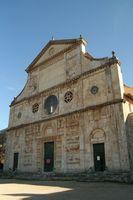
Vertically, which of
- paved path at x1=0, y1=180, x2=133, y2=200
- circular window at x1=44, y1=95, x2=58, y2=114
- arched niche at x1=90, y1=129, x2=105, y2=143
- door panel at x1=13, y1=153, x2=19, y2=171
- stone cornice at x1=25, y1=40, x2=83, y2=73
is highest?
stone cornice at x1=25, y1=40, x2=83, y2=73

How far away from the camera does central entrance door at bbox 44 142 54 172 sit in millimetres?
18047

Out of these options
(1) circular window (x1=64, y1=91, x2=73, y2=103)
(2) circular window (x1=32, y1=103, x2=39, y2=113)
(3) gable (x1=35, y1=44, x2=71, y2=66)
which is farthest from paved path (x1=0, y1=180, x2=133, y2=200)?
(3) gable (x1=35, y1=44, x2=71, y2=66)

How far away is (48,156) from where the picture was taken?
733 inches

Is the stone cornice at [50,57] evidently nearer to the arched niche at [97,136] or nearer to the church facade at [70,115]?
the church facade at [70,115]

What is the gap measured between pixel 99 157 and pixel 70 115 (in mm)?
4586

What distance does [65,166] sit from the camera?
655 inches

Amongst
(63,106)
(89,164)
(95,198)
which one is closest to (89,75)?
(63,106)

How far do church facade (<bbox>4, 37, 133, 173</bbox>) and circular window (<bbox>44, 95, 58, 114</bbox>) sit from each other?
0.10m

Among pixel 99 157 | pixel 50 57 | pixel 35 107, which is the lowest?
pixel 99 157

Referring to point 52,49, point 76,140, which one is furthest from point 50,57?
point 76,140

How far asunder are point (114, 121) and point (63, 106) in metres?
5.82

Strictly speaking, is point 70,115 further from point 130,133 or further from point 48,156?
point 130,133

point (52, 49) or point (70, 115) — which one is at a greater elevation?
point (52, 49)

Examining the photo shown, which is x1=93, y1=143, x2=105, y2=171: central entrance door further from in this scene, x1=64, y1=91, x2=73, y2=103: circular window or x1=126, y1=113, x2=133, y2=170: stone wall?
x1=64, y1=91, x2=73, y2=103: circular window
